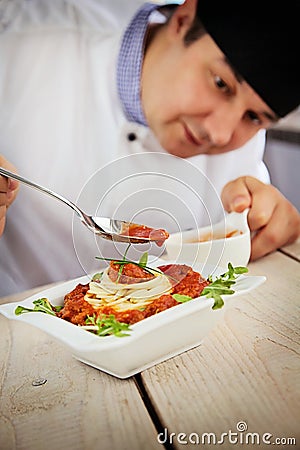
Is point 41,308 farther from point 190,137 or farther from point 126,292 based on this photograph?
point 190,137

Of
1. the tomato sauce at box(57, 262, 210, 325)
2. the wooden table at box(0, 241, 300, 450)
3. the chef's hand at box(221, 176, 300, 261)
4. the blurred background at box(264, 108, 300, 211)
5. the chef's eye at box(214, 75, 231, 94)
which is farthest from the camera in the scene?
the blurred background at box(264, 108, 300, 211)

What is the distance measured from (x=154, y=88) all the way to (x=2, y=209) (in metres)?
0.54

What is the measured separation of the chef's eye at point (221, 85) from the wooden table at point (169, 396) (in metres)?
0.53

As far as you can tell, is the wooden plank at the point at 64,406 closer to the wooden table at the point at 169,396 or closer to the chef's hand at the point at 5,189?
the wooden table at the point at 169,396

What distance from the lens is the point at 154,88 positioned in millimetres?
1211

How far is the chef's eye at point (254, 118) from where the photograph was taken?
1099mm

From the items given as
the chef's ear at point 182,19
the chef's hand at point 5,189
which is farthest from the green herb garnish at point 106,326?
the chef's ear at point 182,19

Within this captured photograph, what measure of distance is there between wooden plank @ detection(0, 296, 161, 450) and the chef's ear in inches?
30.0

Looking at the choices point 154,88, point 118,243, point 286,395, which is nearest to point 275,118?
point 154,88

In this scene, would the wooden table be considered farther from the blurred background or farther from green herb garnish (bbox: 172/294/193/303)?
the blurred background

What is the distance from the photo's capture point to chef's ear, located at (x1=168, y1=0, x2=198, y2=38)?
111 centimetres

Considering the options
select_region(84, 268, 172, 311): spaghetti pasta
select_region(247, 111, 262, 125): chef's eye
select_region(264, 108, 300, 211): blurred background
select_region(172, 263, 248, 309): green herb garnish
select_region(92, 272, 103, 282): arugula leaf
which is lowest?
select_region(264, 108, 300, 211): blurred background

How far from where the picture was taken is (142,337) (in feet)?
1.66

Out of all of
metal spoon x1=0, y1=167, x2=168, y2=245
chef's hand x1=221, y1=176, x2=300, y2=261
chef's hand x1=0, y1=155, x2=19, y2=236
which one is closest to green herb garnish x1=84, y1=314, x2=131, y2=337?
metal spoon x1=0, y1=167, x2=168, y2=245
